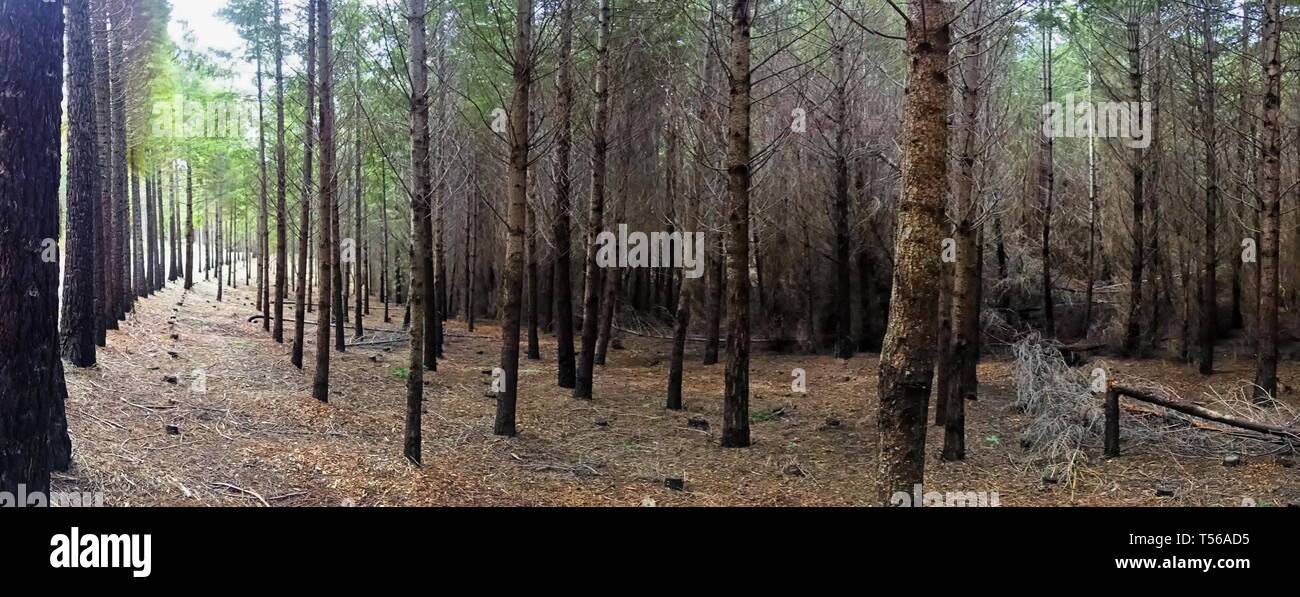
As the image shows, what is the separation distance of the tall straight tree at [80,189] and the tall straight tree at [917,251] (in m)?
9.52

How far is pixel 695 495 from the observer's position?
7527mm

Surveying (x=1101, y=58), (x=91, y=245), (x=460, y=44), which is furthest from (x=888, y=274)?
(x=91, y=245)

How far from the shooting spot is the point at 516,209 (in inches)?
345

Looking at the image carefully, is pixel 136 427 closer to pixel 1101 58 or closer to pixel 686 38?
pixel 686 38

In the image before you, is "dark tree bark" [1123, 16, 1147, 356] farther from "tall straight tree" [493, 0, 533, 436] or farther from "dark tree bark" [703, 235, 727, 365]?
"tall straight tree" [493, 0, 533, 436]

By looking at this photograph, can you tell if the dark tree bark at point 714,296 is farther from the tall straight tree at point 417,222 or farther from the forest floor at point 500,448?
the tall straight tree at point 417,222

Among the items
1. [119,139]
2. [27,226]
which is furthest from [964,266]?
[119,139]

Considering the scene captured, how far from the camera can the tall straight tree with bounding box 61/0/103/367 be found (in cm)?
937

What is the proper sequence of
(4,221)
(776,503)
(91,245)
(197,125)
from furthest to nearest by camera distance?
(197,125)
(91,245)
(776,503)
(4,221)

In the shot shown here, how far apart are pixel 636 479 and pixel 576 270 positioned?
1740 centimetres

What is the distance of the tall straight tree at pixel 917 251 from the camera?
173 inches

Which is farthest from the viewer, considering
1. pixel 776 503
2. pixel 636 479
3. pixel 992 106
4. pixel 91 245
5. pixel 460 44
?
pixel 460 44

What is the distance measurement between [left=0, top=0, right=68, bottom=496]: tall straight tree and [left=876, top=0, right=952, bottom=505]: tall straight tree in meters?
5.16

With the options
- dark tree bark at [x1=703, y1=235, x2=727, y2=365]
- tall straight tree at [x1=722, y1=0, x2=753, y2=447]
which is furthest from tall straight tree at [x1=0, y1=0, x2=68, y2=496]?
dark tree bark at [x1=703, y1=235, x2=727, y2=365]
